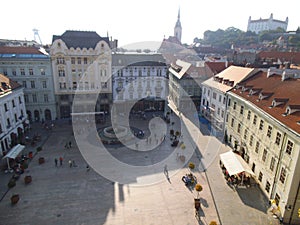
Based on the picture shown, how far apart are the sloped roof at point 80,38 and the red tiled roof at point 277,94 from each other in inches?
1294

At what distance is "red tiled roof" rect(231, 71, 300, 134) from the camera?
24.6 meters

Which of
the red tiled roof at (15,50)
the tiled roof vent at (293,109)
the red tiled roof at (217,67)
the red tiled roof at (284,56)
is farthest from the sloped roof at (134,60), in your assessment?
the red tiled roof at (284,56)

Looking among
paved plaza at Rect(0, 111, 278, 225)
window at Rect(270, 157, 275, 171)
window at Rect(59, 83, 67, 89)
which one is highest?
window at Rect(59, 83, 67, 89)

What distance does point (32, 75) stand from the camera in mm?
49406

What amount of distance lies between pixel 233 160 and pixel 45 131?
122 feet

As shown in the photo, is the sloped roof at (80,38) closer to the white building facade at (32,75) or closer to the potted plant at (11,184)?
the white building facade at (32,75)

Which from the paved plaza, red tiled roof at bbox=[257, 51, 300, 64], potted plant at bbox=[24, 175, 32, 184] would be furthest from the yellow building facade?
red tiled roof at bbox=[257, 51, 300, 64]

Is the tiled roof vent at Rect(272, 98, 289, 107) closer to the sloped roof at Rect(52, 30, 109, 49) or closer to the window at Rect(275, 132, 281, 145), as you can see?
the window at Rect(275, 132, 281, 145)

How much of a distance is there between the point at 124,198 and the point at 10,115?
27084 mm

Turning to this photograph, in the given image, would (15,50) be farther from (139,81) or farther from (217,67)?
(217,67)

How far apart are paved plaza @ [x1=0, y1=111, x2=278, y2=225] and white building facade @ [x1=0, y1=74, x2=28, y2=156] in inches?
201

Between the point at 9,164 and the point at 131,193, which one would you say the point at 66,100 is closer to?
the point at 9,164

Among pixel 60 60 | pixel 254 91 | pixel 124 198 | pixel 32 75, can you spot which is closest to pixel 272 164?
pixel 254 91

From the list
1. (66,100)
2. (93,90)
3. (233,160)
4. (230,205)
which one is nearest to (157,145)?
(233,160)
